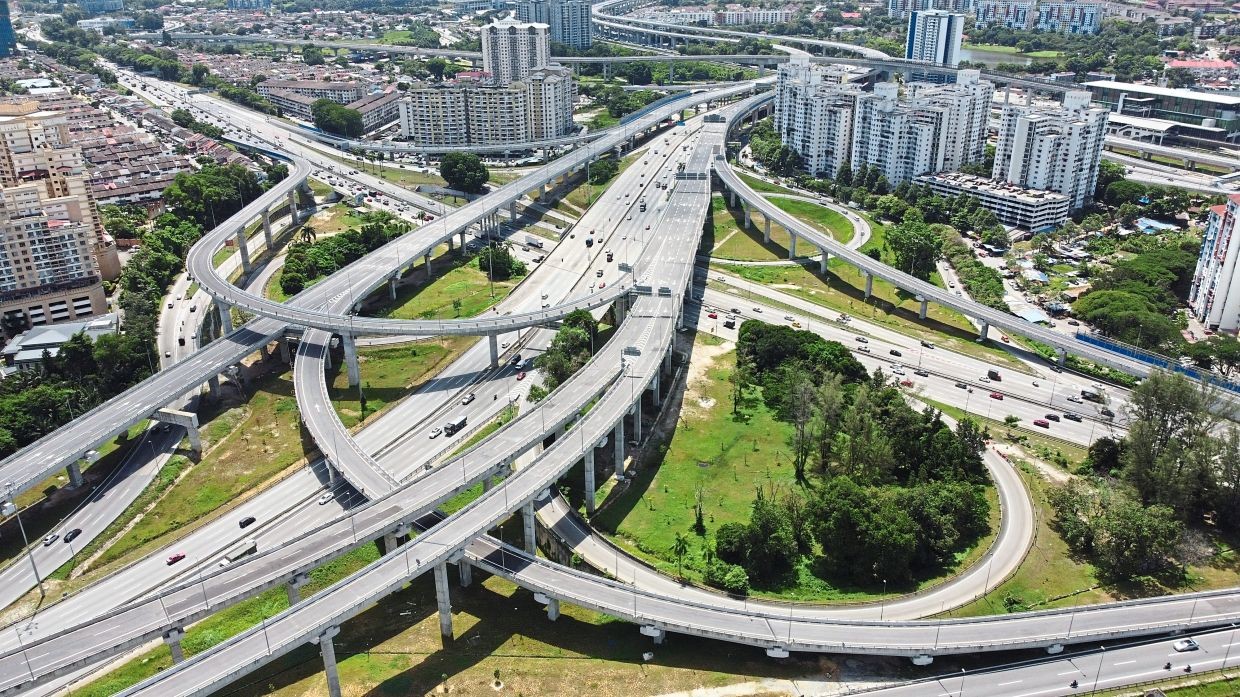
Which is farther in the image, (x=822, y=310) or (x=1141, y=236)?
(x=1141, y=236)

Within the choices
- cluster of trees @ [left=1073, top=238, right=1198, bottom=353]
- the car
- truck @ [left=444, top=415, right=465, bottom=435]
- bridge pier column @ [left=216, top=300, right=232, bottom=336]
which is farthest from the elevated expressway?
bridge pier column @ [left=216, top=300, right=232, bottom=336]

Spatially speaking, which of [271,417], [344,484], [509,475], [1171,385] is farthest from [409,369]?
[1171,385]

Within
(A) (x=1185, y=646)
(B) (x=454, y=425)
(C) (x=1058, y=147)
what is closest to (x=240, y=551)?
(B) (x=454, y=425)

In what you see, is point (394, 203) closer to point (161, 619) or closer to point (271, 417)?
point (271, 417)

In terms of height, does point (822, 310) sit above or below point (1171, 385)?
below

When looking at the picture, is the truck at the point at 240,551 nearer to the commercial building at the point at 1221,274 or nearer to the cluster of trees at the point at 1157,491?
the cluster of trees at the point at 1157,491

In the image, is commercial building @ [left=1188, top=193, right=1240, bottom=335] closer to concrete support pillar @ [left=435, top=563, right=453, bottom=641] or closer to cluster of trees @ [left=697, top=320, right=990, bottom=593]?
cluster of trees @ [left=697, top=320, right=990, bottom=593]

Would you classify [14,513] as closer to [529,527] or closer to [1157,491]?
[529,527]
